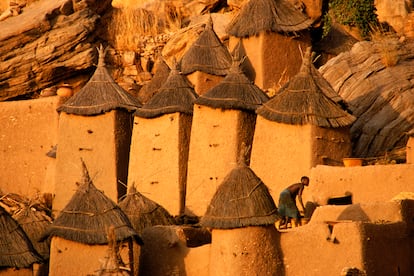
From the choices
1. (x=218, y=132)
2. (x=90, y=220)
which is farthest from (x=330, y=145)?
(x=90, y=220)

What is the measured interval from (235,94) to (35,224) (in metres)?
5.17

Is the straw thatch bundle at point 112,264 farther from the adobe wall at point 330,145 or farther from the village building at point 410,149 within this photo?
the village building at point 410,149

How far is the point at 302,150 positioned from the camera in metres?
35.8

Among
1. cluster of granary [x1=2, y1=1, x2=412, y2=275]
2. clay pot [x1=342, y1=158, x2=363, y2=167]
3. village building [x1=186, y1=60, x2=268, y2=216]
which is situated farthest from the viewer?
village building [x1=186, y1=60, x2=268, y2=216]

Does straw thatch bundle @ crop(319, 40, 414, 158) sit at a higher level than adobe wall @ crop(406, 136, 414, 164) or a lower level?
higher

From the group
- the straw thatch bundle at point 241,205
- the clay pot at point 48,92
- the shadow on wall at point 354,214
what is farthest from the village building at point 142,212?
the clay pot at point 48,92

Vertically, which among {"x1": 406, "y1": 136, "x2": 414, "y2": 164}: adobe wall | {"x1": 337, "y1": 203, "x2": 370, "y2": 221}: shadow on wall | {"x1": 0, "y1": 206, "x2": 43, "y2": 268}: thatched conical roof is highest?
{"x1": 406, "y1": 136, "x2": 414, "y2": 164}: adobe wall

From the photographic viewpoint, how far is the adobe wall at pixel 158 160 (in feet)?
126

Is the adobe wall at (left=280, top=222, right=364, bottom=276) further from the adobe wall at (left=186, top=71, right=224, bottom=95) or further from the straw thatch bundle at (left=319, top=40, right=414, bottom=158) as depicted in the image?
the adobe wall at (left=186, top=71, right=224, bottom=95)

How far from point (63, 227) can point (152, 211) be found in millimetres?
3051

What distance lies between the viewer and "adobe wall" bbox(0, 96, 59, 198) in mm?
43656

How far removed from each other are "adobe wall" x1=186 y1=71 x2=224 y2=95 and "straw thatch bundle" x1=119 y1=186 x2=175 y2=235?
493cm

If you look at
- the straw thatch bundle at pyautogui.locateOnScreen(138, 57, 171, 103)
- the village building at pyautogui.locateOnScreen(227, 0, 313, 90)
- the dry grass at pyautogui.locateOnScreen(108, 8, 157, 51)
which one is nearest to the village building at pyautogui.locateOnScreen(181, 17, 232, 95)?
the village building at pyautogui.locateOnScreen(227, 0, 313, 90)

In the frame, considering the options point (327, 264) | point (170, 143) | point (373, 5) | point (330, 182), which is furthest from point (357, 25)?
point (327, 264)
